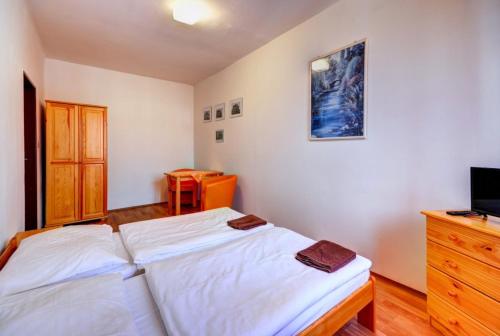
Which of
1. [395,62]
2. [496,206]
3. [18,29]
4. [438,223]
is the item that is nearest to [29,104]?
[18,29]

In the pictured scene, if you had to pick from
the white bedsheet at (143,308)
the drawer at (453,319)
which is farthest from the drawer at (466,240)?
the white bedsheet at (143,308)

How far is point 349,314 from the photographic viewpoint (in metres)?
1.36

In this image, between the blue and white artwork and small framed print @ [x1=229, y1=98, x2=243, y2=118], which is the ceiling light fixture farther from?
small framed print @ [x1=229, y1=98, x2=243, y2=118]

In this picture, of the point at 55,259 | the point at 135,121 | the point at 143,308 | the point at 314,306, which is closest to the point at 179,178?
the point at 135,121

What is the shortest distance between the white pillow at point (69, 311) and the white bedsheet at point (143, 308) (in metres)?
0.11

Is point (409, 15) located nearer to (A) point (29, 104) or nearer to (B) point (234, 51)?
(B) point (234, 51)

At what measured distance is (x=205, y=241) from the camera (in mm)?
1853

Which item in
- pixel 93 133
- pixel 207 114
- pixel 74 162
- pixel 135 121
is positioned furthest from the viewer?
pixel 207 114

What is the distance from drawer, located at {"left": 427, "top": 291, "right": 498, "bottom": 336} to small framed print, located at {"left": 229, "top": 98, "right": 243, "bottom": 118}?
11.2 feet

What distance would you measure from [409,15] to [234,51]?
8.09ft

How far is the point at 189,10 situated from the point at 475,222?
3.08 meters

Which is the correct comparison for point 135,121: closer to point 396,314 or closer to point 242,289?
point 242,289

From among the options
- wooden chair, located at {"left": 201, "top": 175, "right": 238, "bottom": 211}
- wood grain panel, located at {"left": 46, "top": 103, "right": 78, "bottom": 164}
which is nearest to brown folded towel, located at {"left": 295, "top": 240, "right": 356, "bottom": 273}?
wooden chair, located at {"left": 201, "top": 175, "right": 238, "bottom": 211}

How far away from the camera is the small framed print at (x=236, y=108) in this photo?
13.4 feet
